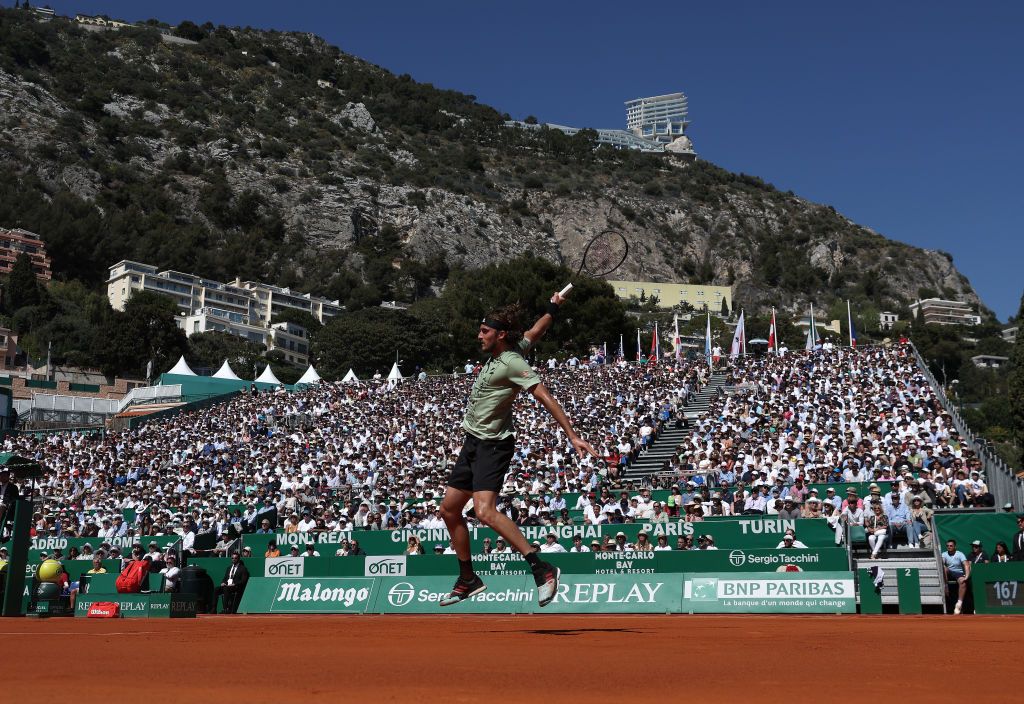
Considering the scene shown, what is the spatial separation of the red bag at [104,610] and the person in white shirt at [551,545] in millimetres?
7352

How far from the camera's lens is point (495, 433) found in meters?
7.71

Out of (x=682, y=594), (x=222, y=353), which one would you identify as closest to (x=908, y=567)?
(x=682, y=594)

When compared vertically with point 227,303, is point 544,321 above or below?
below

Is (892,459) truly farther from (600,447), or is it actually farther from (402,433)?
(402,433)

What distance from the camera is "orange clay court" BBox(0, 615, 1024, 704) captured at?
416cm

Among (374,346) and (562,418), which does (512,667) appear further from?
(374,346)

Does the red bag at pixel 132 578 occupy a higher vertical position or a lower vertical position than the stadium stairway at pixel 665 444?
lower

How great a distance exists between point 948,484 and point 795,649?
52.9 feet

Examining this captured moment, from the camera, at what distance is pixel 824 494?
21.3 metres

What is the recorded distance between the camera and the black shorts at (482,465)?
7.63 meters

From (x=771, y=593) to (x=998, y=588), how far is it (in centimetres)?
348

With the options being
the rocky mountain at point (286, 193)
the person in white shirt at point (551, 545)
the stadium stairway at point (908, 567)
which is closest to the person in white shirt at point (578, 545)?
the person in white shirt at point (551, 545)

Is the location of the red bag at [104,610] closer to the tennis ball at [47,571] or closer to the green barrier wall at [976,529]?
the tennis ball at [47,571]

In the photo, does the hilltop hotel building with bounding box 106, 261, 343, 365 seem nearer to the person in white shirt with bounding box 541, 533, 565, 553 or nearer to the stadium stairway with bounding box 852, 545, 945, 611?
the person in white shirt with bounding box 541, 533, 565, 553
